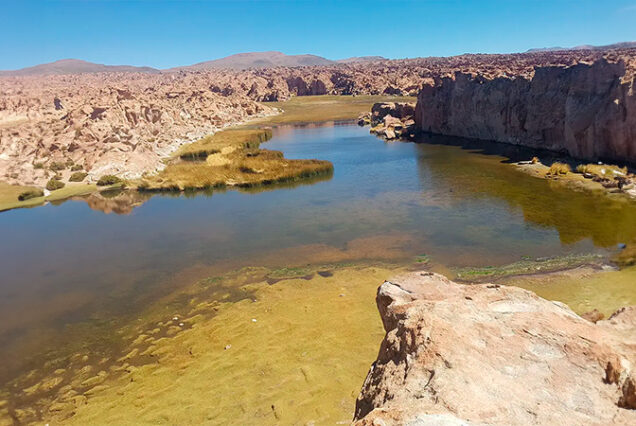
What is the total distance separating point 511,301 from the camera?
617cm

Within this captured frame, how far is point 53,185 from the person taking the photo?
103 feet

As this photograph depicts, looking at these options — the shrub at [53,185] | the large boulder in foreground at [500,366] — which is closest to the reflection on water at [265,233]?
the shrub at [53,185]

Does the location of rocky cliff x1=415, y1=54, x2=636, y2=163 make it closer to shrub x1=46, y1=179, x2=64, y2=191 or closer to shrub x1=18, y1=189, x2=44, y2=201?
shrub x1=46, y1=179, x2=64, y2=191

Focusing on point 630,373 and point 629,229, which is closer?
point 630,373

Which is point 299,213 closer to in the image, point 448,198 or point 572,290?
point 448,198

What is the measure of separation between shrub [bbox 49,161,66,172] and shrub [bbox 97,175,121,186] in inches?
212

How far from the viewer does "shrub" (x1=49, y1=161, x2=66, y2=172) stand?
34.9 metres

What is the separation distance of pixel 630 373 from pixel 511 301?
1.86m

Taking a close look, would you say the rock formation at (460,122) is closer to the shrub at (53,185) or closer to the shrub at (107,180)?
the shrub at (107,180)

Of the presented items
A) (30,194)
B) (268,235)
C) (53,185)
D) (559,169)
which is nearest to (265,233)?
(268,235)

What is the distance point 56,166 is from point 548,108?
4284cm

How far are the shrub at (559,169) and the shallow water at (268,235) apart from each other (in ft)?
4.62

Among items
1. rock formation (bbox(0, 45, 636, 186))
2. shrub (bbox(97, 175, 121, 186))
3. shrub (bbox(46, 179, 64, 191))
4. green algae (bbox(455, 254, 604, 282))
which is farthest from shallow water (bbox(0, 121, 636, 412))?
rock formation (bbox(0, 45, 636, 186))

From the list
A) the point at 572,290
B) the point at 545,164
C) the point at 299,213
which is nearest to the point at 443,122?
the point at 545,164
